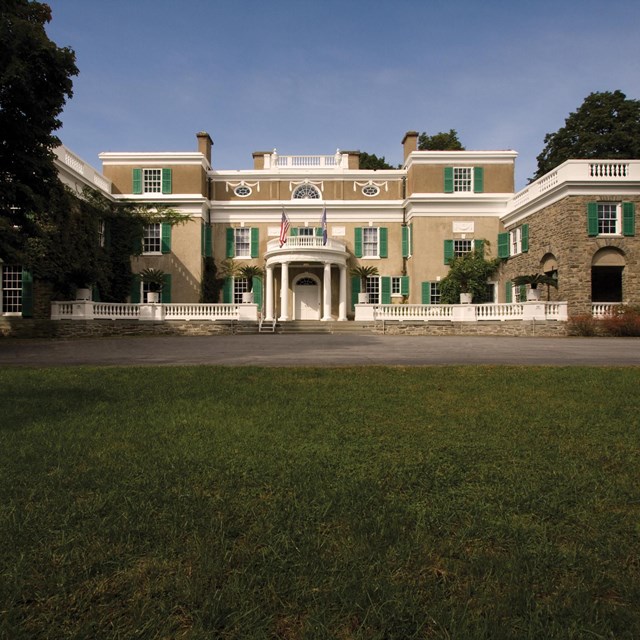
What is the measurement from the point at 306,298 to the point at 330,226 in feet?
15.2

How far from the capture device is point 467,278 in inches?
1003

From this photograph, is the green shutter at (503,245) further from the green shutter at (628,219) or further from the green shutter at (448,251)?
the green shutter at (628,219)

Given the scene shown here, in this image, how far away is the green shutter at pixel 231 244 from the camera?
27.5m

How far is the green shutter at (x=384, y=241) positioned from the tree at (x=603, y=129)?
15993mm

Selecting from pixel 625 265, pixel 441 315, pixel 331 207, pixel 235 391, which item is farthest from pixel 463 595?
pixel 331 207

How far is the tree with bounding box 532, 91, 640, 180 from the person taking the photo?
31516 millimetres

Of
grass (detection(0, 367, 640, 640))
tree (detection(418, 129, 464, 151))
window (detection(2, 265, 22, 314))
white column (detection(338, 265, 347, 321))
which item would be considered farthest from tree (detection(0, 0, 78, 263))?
tree (detection(418, 129, 464, 151))

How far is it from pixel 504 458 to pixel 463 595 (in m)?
1.52

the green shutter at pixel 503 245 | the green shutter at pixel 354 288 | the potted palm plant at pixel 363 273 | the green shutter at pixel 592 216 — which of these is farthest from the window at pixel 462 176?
the green shutter at pixel 592 216

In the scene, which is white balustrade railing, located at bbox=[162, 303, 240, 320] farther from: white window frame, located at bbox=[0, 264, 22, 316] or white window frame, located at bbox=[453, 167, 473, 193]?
white window frame, located at bbox=[453, 167, 473, 193]

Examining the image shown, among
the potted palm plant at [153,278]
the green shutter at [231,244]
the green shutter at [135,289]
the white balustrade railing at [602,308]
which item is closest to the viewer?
the white balustrade railing at [602,308]

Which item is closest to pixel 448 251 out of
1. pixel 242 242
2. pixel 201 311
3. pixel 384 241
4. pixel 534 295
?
pixel 384 241

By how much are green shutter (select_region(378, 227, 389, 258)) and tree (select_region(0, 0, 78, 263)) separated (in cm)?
1861

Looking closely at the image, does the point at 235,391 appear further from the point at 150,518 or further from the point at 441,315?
the point at 441,315
